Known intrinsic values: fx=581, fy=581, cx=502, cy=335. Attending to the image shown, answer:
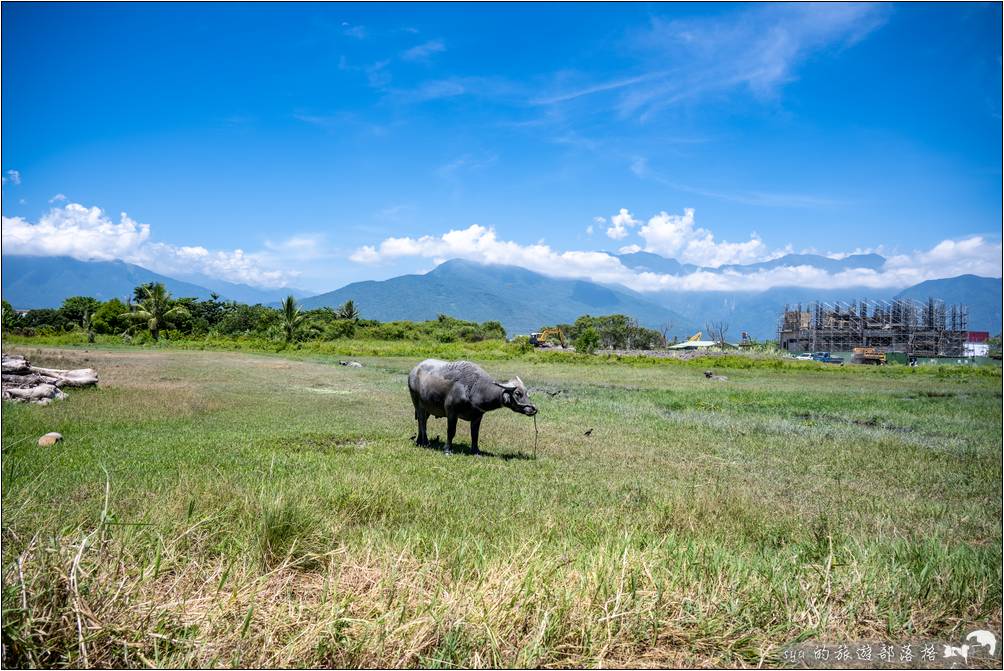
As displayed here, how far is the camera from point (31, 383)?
14734mm

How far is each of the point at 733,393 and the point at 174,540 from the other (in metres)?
23.6

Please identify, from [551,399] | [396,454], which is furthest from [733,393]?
[396,454]

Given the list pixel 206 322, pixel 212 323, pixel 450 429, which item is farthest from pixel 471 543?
pixel 212 323

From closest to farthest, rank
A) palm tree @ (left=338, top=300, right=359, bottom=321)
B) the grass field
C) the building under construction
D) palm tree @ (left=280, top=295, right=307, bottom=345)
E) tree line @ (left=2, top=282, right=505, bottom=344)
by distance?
the grass field < palm tree @ (left=280, top=295, right=307, bottom=345) < tree line @ (left=2, top=282, right=505, bottom=344) < the building under construction < palm tree @ (left=338, top=300, right=359, bottom=321)

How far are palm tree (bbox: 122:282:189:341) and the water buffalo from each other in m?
53.8

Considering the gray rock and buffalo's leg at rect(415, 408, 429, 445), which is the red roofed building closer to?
buffalo's leg at rect(415, 408, 429, 445)

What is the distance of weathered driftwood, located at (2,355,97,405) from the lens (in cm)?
1370

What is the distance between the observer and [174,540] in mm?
4273

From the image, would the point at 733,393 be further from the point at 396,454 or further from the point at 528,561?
the point at 528,561

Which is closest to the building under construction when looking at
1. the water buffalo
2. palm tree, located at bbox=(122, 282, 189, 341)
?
the water buffalo

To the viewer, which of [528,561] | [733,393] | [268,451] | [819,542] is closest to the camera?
[528,561]

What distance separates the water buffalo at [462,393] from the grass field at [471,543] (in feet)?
2.86

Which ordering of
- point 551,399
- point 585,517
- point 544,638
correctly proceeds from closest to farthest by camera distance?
point 544,638 < point 585,517 < point 551,399

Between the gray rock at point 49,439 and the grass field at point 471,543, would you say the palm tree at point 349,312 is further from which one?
the gray rock at point 49,439
